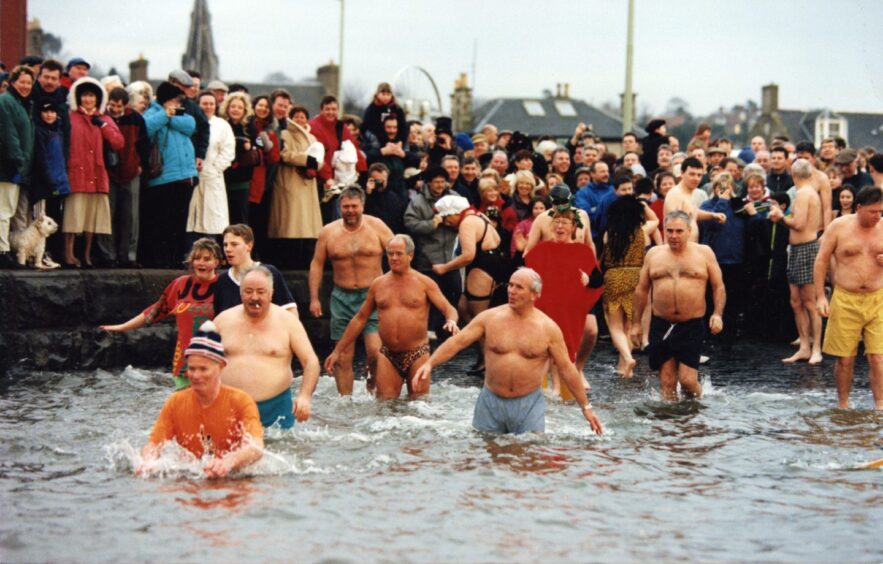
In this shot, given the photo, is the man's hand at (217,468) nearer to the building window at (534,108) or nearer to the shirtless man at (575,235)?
the shirtless man at (575,235)

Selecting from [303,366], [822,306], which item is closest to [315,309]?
[303,366]

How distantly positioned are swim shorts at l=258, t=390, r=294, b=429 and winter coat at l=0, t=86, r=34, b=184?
186 inches

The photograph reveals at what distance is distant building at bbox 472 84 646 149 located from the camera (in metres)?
66.7

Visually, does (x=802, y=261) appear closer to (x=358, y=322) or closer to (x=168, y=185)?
(x=358, y=322)

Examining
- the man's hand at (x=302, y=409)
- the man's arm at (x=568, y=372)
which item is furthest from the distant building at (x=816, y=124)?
the man's hand at (x=302, y=409)

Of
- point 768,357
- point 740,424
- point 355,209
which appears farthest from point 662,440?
point 768,357

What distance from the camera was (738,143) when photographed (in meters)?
103

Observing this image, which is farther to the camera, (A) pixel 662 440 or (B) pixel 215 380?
(A) pixel 662 440

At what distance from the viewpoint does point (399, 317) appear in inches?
441

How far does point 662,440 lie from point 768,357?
5.80 metres

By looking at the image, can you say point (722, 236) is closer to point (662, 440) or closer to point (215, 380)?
point (662, 440)

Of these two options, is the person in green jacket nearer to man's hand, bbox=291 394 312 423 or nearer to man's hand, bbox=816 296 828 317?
man's hand, bbox=291 394 312 423

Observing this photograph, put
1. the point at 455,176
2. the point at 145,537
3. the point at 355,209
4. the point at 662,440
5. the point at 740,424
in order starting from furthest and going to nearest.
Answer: the point at 455,176 → the point at 355,209 → the point at 740,424 → the point at 662,440 → the point at 145,537

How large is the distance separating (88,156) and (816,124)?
60.1 m
